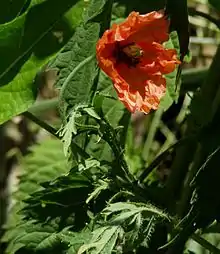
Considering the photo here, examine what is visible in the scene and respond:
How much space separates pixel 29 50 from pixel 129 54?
0.15m

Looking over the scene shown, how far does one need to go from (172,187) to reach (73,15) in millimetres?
448

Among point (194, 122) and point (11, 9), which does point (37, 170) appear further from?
point (11, 9)

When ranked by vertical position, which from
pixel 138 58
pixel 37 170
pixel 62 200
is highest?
pixel 138 58

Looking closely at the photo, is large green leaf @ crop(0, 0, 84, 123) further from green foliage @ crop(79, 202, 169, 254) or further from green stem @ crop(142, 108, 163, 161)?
green stem @ crop(142, 108, 163, 161)

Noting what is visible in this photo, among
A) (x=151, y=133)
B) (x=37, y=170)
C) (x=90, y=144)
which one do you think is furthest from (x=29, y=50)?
(x=151, y=133)

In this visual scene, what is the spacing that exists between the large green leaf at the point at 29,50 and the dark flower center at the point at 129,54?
8cm

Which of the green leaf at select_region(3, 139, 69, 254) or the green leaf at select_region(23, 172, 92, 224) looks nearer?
the green leaf at select_region(23, 172, 92, 224)

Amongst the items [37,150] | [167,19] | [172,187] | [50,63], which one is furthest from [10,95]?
[37,150]

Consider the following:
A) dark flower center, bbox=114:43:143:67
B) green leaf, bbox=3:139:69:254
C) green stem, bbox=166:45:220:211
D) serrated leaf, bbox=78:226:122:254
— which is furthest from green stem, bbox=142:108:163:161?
serrated leaf, bbox=78:226:122:254

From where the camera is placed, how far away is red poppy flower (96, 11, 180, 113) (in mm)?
1299

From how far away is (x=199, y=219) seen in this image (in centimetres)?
133

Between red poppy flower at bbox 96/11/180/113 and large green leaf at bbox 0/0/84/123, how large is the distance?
7 cm

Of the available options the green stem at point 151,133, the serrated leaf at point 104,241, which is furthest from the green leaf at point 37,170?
the serrated leaf at point 104,241

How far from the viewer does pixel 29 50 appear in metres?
1.32
